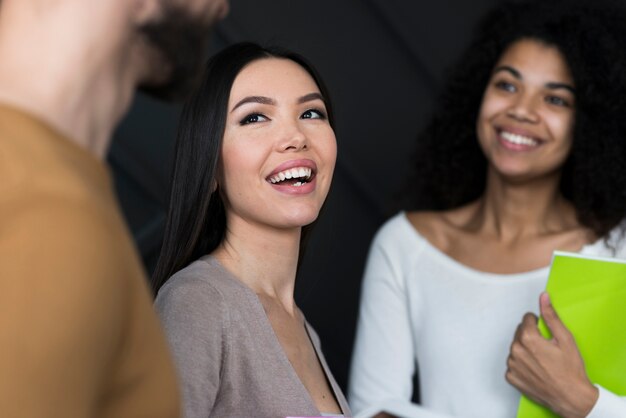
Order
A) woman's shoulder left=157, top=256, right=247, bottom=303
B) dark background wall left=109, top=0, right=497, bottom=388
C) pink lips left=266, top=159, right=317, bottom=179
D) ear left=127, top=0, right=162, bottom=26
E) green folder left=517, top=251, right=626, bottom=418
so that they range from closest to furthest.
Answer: ear left=127, top=0, right=162, bottom=26 < woman's shoulder left=157, top=256, right=247, bottom=303 < pink lips left=266, top=159, right=317, bottom=179 < green folder left=517, top=251, right=626, bottom=418 < dark background wall left=109, top=0, right=497, bottom=388

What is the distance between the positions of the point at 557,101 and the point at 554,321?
2.18 feet

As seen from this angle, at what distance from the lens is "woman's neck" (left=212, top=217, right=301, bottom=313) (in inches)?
69.3

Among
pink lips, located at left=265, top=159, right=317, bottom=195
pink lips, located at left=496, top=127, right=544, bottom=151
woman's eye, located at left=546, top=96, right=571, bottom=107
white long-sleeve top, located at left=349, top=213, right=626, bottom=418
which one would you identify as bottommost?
white long-sleeve top, located at left=349, top=213, right=626, bottom=418

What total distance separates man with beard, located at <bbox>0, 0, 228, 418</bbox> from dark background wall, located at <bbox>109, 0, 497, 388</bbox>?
2.30m

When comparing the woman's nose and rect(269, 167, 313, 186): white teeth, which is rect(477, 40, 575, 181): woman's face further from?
rect(269, 167, 313, 186): white teeth

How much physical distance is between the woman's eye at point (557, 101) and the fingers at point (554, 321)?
0.64m

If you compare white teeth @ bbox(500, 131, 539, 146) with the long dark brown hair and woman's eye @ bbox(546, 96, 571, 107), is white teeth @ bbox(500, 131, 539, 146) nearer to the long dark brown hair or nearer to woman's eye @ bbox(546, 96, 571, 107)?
woman's eye @ bbox(546, 96, 571, 107)

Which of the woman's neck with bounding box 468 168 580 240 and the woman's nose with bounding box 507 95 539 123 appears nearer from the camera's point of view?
the woman's nose with bounding box 507 95 539 123

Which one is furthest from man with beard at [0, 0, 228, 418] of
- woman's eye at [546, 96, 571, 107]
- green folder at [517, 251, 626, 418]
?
woman's eye at [546, 96, 571, 107]

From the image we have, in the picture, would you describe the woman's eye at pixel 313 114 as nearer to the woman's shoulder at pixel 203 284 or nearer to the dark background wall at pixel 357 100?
the woman's shoulder at pixel 203 284

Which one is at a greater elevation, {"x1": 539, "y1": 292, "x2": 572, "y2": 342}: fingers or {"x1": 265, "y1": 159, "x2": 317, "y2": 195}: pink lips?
{"x1": 265, "y1": 159, "x2": 317, "y2": 195}: pink lips

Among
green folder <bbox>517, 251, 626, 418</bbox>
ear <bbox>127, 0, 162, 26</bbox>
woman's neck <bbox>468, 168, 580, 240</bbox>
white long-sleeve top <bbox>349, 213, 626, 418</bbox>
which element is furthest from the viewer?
woman's neck <bbox>468, 168, 580, 240</bbox>

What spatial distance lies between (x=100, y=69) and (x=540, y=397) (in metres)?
1.52

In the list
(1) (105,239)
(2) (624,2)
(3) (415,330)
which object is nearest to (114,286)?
(1) (105,239)
